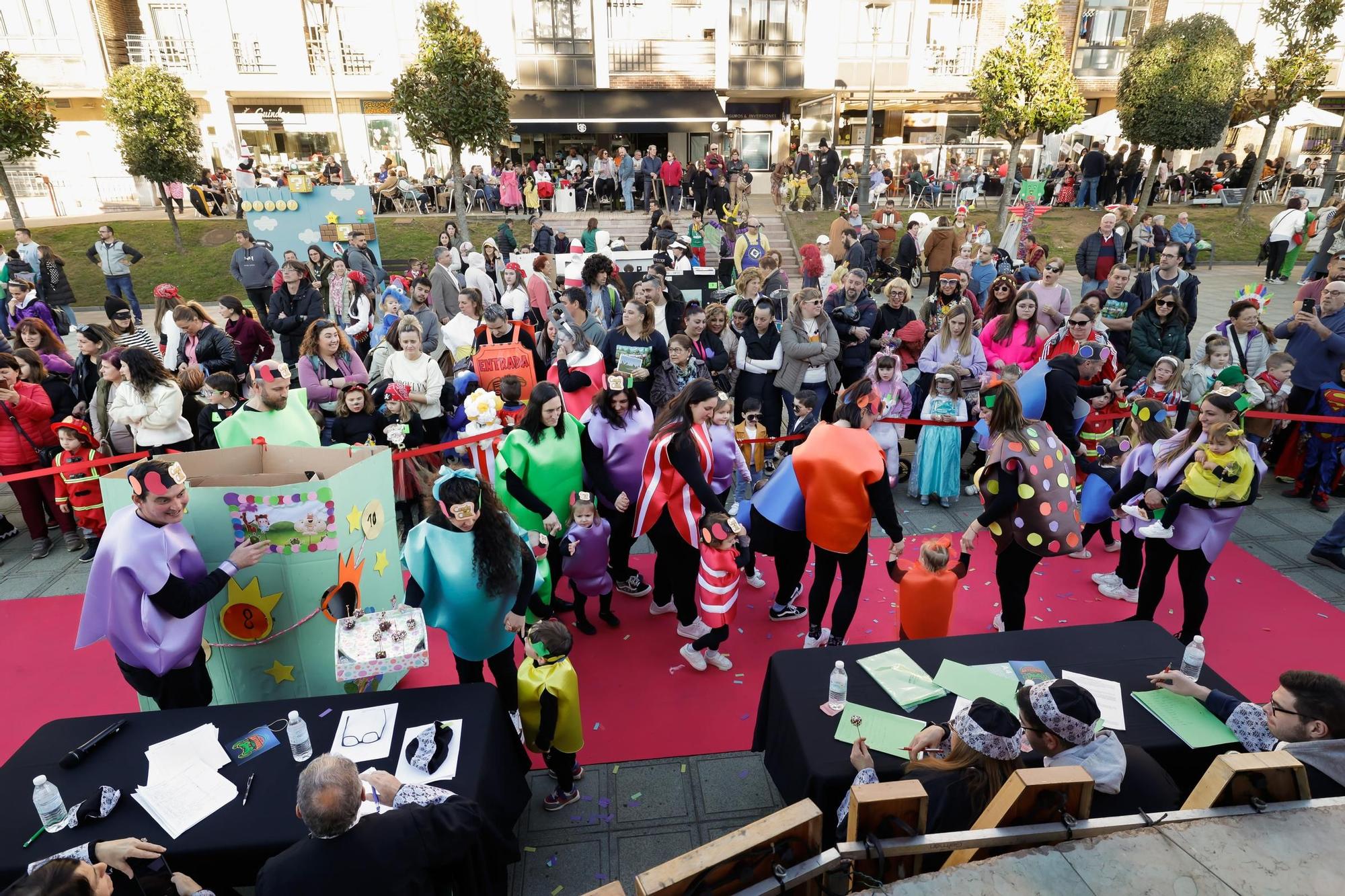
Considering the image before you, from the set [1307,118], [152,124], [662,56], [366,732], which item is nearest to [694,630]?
[366,732]

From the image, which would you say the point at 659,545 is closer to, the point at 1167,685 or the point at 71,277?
the point at 1167,685

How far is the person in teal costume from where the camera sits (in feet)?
11.9

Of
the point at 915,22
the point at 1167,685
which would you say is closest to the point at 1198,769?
the point at 1167,685

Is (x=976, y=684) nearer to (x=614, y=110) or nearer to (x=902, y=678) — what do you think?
(x=902, y=678)

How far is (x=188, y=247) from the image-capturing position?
64.7ft

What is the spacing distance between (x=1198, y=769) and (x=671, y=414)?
3123mm

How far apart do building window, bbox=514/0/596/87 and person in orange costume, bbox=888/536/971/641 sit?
27.0 meters

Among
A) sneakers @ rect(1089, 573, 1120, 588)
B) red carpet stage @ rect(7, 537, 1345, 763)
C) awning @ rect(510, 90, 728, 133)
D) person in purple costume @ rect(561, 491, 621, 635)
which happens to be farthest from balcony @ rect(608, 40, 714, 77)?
sneakers @ rect(1089, 573, 1120, 588)

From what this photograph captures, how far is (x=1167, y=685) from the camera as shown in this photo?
3279 millimetres

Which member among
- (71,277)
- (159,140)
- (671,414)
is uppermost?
(159,140)

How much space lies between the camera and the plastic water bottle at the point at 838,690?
326 cm

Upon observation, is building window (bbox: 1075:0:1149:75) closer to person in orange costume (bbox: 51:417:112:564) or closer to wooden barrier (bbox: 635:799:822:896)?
person in orange costume (bbox: 51:417:112:564)

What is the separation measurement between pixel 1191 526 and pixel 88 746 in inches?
227

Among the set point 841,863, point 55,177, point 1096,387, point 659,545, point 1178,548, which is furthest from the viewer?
point 55,177
